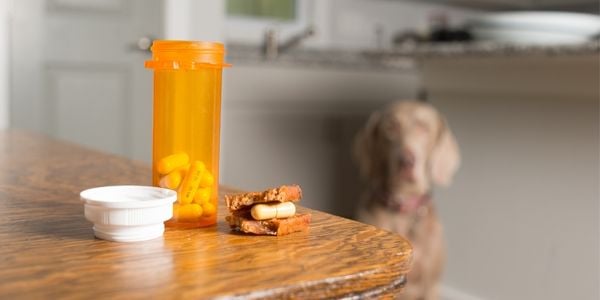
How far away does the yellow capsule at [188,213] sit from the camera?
616mm

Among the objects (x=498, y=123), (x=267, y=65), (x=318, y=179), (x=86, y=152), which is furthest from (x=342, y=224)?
(x=318, y=179)

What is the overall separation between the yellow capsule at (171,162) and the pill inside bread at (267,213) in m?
0.06

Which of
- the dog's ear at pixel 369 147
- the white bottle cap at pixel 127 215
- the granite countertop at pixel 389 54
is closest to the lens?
the white bottle cap at pixel 127 215

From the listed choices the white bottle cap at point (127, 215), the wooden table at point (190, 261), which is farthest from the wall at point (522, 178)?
the white bottle cap at point (127, 215)

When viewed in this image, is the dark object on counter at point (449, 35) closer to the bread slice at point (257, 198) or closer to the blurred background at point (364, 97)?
the blurred background at point (364, 97)

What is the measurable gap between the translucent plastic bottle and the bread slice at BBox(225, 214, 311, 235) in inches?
1.6

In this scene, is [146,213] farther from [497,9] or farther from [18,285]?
[497,9]

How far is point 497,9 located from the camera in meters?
3.61

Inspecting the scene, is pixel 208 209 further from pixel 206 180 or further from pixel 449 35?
pixel 449 35

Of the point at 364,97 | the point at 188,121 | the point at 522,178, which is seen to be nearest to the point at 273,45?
the point at 364,97

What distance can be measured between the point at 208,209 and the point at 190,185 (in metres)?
0.03

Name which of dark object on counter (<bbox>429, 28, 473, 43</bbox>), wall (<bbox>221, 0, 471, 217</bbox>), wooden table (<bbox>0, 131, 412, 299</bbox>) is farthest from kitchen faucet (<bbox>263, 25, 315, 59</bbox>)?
wooden table (<bbox>0, 131, 412, 299</bbox>)

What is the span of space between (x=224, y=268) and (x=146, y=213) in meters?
0.10

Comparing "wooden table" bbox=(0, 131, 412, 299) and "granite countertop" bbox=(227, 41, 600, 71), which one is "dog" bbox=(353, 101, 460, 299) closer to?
"granite countertop" bbox=(227, 41, 600, 71)
